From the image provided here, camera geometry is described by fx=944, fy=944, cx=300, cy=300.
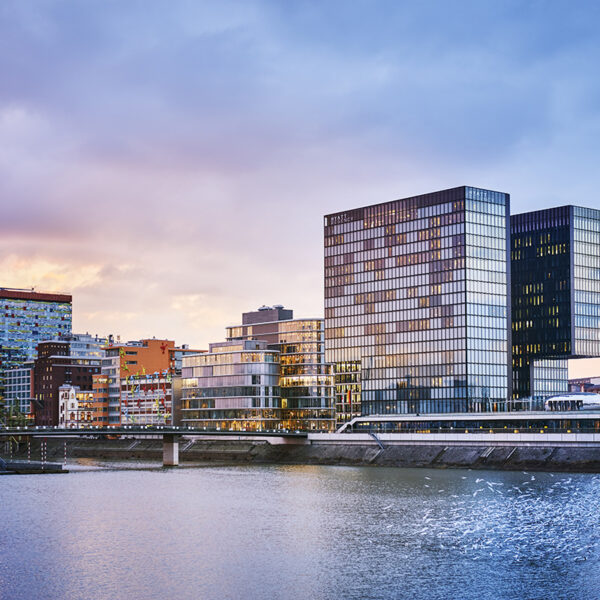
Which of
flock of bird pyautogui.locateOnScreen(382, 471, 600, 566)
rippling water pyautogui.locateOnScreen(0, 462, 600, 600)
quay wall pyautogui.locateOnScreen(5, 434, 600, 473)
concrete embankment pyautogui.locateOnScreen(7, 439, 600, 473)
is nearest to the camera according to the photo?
rippling water pyautogui.locateOnScreen(0, 462, 600, 600)

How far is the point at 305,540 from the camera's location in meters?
78.9

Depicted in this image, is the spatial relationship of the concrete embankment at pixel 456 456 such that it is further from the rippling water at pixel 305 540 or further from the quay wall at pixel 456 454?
the rippling water at pixel 305 540

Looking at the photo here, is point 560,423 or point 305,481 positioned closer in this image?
point 305,481

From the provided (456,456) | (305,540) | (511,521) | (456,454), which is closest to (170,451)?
(456,454)

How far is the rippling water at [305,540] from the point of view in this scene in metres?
60.4

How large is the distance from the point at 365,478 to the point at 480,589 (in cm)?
8724

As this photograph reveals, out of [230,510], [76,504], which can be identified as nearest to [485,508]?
[230,510]

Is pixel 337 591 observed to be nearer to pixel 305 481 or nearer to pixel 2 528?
pixel 2 528

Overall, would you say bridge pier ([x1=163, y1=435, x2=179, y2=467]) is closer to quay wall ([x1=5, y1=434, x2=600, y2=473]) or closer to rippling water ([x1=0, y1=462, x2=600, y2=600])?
quay wall ([x1=5, y1=434, x2=600, y2=473])

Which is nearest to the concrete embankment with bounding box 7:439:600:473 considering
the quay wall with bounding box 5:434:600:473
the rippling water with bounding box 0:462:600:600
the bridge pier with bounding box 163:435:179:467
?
the quay wall with bounding box 5:434:600:473

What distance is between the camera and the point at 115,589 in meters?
60.5

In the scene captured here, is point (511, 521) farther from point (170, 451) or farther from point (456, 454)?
point (170, 451)

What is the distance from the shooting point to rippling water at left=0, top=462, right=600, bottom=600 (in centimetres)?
6038

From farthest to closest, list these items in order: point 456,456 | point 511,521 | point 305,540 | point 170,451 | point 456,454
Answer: point 170,451 < point 456,454 < point 456,456 < point 511,521 < point 305,540
